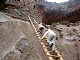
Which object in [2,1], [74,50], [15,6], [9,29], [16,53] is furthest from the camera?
[15,6]

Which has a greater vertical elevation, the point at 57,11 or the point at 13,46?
the point at 13,46

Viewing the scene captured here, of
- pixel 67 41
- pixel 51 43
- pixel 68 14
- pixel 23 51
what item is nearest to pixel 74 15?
pixel 68 14

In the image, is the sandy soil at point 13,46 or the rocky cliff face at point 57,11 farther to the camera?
the rocky cliff face at point 57,11

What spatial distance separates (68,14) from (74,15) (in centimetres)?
87

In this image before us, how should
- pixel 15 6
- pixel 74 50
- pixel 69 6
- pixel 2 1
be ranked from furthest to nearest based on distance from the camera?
1. pixel 69 6
2. pixel 15 6
3. pixel 2 1
4. pixel 74 50

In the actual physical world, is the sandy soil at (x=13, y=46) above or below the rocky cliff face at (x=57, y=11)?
above

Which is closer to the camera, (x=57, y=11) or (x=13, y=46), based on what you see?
(x=13, y=46)

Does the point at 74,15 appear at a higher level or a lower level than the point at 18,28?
lower

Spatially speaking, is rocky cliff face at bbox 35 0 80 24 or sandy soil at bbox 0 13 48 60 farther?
rocky cliff face at bbox 35 0 80 24

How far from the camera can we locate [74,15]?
21672mm

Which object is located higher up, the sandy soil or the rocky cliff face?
the sandy soil

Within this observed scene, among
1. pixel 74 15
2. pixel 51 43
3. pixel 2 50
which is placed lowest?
pixel 74 15

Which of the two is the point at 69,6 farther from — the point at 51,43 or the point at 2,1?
the point at 51,43

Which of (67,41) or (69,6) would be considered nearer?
(67,41)
